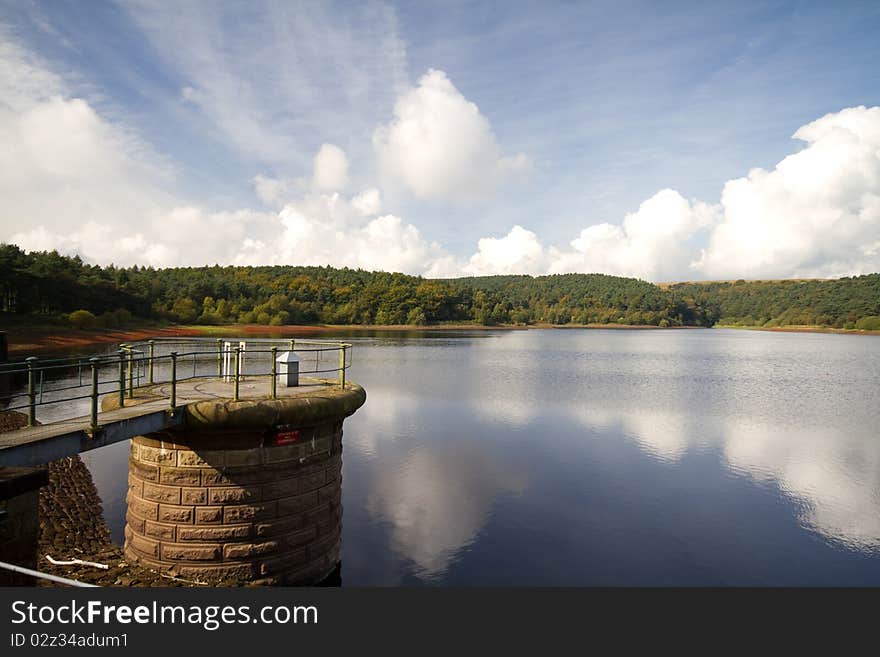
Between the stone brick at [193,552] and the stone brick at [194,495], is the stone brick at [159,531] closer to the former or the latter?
the stone brick at [193,552]

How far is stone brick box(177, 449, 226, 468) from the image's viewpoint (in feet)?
25.1

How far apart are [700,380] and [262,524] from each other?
40.3 m

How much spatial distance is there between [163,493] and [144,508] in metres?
0.48

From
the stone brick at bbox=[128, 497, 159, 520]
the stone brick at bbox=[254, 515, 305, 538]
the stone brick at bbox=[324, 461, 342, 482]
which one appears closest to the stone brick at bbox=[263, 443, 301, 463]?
the stone brick at bbox=[324, 461, 342, 482]

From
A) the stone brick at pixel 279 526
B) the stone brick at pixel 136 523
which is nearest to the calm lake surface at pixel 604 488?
the stone brick at pixel 279 526

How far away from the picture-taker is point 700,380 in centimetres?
4188

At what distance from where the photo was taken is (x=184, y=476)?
25.1ft

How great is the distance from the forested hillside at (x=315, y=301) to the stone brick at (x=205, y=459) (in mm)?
73798

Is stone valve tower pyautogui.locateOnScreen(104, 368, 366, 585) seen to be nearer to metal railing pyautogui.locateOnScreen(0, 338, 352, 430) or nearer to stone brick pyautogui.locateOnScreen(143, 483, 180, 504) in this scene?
stone brick pyautogui.locateOnScreen(143, 483, 180, 504)

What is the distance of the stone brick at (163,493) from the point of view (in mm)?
7684

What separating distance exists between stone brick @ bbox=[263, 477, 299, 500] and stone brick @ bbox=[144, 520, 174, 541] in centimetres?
133

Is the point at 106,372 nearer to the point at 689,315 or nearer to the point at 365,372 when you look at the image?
the point at 365,372

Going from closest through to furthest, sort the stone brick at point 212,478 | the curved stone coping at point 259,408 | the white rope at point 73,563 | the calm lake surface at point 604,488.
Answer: the curved stone coping at point 259,408
the stone brick at point 212,478
the white rope at point 73,563
the calm lake surface at point 604,488

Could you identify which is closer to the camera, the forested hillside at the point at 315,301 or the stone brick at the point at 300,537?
the stone brick at the point at 300,537
